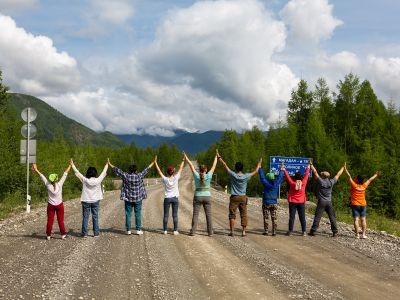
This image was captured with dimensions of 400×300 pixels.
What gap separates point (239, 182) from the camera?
526 inches

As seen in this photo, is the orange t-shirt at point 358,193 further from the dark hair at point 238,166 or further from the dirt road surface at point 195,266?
the dark hair at point 238,166

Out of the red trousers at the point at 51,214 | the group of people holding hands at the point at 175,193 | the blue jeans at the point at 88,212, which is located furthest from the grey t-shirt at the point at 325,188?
the red trousers at the point at 51,214

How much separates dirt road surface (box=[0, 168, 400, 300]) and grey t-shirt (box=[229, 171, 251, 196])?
4.96 feet

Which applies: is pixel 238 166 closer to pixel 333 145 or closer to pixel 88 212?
pixel 88 212

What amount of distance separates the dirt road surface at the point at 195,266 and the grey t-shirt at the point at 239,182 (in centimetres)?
151

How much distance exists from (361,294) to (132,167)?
810 centimetres

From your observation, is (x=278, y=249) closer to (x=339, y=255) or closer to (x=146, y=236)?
(x=339, y=255)

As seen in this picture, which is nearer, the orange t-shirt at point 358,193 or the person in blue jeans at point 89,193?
the person in blue jeans at point 89,193

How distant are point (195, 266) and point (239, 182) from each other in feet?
15.3

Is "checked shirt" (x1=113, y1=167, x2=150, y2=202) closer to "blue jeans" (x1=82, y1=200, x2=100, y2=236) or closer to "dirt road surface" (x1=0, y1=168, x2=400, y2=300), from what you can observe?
"blue jeans" (x1=82, y1=200, x2=100, y2=236)

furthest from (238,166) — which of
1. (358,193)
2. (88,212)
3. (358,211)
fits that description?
(88,212)

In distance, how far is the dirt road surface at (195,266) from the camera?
7.39 metres

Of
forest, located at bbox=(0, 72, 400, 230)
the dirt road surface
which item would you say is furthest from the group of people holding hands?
forest, located at bbox=(0, 72, 400, 230)

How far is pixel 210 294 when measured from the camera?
7211mm
